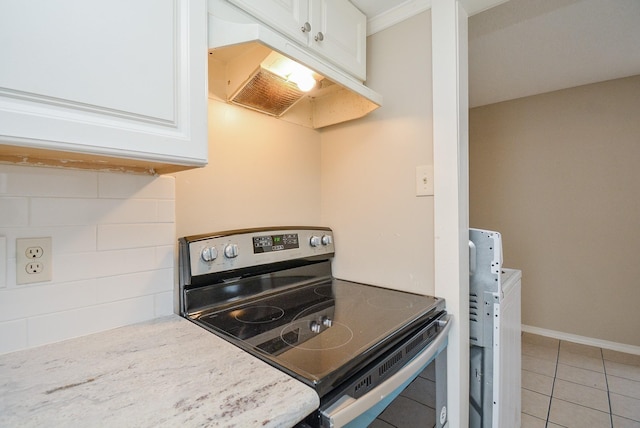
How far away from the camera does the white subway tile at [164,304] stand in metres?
0.98

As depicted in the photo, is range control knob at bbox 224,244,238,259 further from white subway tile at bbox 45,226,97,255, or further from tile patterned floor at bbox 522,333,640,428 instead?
tile patterned floor at bbox 522,333,640,428

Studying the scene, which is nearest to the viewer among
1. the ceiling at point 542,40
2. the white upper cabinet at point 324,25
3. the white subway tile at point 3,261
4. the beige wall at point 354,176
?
→ the white subway tile at point 3,261

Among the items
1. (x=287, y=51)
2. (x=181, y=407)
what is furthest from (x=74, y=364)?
(x=287, y=51)

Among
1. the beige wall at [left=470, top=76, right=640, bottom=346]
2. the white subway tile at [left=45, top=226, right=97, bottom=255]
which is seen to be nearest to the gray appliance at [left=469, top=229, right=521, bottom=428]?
the white subway tile at [left=45, top=226, right=97, bottom=255]

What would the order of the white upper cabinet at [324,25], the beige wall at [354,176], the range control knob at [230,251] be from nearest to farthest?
the white upper cabinet at [324,25] < the range control knob at [230,251] < the beige wall at [354,176]

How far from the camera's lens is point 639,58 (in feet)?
7.32

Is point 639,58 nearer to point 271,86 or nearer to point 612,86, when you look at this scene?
point 612,86

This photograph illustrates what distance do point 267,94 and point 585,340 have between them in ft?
11.4

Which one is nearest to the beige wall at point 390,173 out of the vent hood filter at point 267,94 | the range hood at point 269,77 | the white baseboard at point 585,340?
the range hood at point 269,77

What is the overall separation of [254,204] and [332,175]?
0.47 metres

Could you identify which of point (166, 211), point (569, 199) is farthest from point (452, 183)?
point (569, 199)

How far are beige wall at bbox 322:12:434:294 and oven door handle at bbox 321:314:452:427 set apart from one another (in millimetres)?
316

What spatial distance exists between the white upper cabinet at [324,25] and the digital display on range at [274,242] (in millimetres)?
738

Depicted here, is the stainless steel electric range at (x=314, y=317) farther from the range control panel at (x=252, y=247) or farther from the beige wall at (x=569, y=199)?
the beige wall at (x=569, y=199)
